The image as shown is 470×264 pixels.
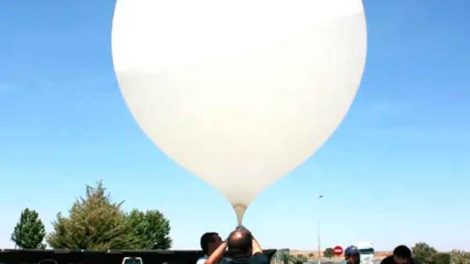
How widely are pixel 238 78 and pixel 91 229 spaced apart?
36023 mm

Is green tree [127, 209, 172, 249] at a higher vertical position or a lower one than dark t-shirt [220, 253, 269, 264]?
higher

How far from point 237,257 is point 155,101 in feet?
8.41

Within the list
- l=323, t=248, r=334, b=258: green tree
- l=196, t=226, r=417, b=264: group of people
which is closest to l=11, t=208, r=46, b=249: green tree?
l=323, t=248, r=334, b=258: green tree

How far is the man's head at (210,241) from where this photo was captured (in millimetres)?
4668

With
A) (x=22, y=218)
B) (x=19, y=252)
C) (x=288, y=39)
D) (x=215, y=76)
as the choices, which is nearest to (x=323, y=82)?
(x=288, y=39)

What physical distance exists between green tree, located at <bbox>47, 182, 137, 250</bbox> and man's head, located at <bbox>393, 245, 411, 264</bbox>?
3571 centimetres

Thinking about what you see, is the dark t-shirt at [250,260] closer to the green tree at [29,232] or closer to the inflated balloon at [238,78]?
the inflated balloon at [238,78]

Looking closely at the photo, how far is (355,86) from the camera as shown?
6.55 meters

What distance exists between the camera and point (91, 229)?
1575 inches

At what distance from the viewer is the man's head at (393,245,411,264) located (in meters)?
5.64

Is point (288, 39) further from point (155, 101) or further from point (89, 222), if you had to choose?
point (89, 222)

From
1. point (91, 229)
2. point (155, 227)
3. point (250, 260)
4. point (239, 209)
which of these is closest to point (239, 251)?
point (250, 260)

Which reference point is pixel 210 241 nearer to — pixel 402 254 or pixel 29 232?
pixel 402 254

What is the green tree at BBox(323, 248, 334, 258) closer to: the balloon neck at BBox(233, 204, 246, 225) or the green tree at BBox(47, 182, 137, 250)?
the green tree at BBox(47, 182, 137, 250)
